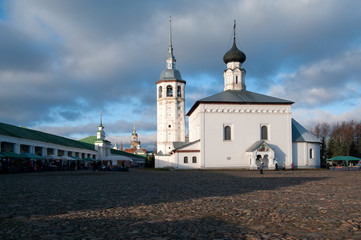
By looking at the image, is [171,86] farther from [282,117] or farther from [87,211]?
[87,211]

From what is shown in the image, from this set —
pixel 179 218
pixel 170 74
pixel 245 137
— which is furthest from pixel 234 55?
pixel 179 218

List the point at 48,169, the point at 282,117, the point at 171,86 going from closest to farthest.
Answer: the point at 48,169 < the point at 282,117 < the point at 171,86

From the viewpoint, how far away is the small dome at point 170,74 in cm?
5778

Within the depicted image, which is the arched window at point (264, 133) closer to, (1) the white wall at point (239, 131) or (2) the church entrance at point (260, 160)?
(1) the white wall at point (239, 131)

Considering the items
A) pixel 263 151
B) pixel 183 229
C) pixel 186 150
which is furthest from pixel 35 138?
pixel 183 229

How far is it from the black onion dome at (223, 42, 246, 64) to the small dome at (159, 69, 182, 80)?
1210cm

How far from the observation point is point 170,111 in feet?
188

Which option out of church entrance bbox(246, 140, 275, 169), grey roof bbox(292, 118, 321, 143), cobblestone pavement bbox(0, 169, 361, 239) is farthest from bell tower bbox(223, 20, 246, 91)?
cobblestone pavement bbox(0, 169, 361, 239)

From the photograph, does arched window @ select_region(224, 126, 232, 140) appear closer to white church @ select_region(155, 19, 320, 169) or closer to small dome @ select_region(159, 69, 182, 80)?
white church @ select_region(155, 19, 320, 169)

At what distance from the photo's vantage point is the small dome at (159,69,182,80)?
57.8 m

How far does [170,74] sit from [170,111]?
6014mm

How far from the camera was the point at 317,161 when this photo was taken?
43.0m

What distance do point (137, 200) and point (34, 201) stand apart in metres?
2.56

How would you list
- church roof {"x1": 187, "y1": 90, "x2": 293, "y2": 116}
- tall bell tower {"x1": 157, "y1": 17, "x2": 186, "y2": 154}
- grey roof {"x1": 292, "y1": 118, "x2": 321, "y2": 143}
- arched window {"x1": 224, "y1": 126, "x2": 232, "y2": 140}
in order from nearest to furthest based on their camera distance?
church roof {"x1": 187, "y1": 90, "x2": 293, "y2": 116} → arched window {"x1": 224, "y1": 126, "x2": 232, "y2": 140} → grey roof {"x1": 292, "y1": 118, "x2": 321, "y2": 143} → tall bell tower {"x1": 157, "y1": 17, "x2": 186, "y2": 154}
